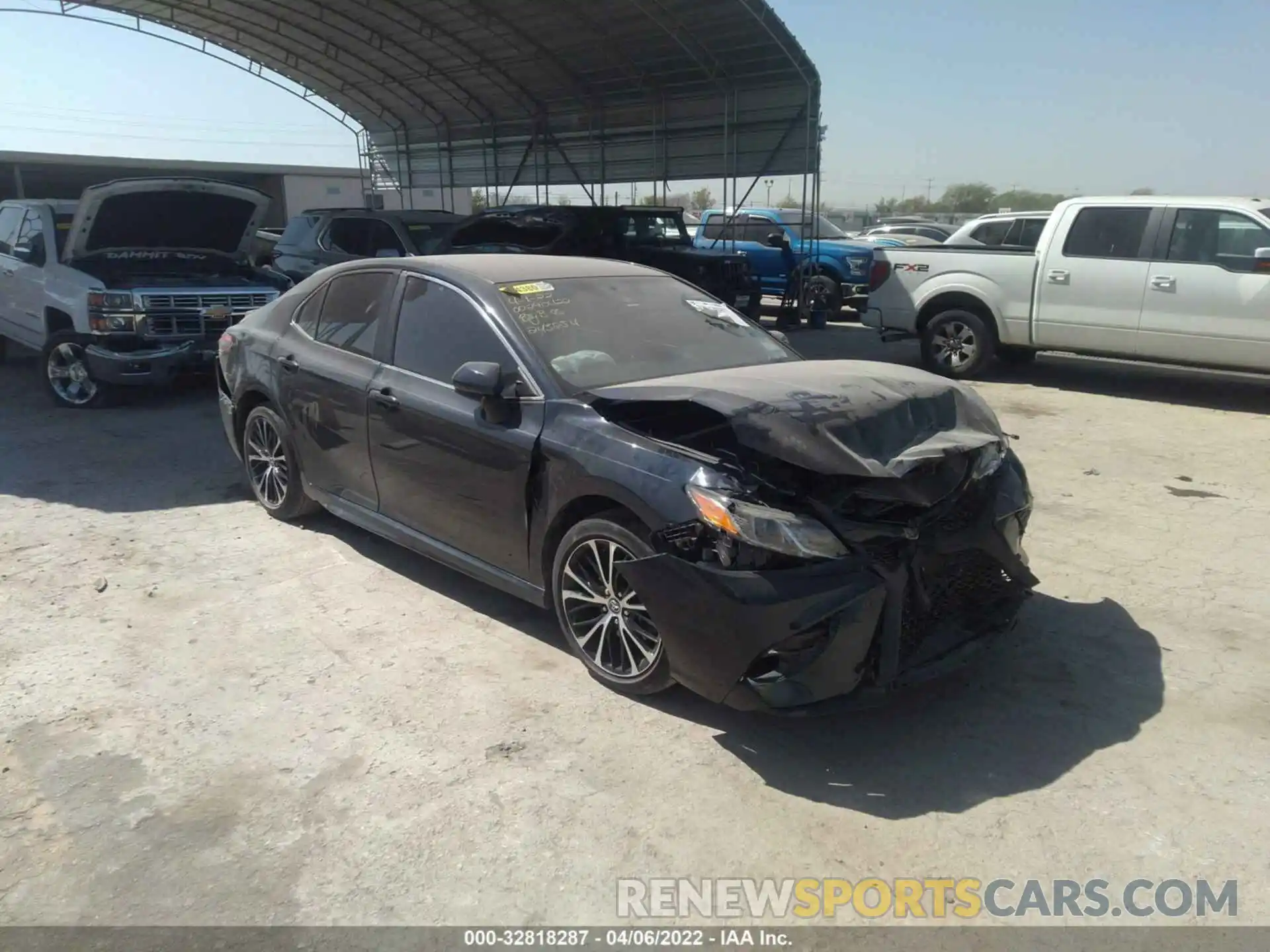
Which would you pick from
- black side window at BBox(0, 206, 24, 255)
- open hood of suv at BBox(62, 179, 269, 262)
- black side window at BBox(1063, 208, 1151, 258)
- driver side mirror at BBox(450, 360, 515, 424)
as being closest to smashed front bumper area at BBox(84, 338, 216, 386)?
open hood of suv at BBox(62, 179, 269, 262)

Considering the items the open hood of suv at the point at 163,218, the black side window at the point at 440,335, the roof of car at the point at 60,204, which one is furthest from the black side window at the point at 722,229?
the black side window at the point at 440,335

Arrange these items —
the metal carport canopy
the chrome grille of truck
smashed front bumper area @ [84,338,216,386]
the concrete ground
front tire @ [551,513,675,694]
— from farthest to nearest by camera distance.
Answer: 1. the metal carport canopy
2. the chrome grille of truck
3. smashed front bumper area @ [84,338,216,386]
4. front tire @ [551,513,675,694]
5. the concrete ground

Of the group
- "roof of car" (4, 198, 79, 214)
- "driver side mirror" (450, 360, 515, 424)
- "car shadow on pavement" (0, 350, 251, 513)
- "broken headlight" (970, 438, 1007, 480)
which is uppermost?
"roof of car" (4, 198, 79, 214)

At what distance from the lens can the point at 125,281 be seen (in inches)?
364

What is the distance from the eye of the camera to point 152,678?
4137mm

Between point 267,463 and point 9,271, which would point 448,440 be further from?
point 9,271

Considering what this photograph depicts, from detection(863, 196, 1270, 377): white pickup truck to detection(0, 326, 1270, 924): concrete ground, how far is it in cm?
431

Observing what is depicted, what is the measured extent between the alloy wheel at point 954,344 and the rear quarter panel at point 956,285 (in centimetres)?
32

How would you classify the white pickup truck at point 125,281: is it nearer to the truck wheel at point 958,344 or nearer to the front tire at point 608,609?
the front tire at point 608,609

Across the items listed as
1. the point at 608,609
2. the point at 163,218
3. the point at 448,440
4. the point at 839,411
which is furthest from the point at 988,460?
the point at 163,218

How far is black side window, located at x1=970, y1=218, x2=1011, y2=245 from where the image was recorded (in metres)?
12.3

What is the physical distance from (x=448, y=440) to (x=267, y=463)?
2152 mm

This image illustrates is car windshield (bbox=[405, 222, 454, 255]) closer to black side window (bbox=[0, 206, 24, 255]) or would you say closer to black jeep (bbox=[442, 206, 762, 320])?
black jeep (bbox=[442, 206, 762, 320])

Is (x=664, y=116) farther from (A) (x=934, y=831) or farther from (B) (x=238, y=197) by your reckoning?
(A) (x=934, y=831)
